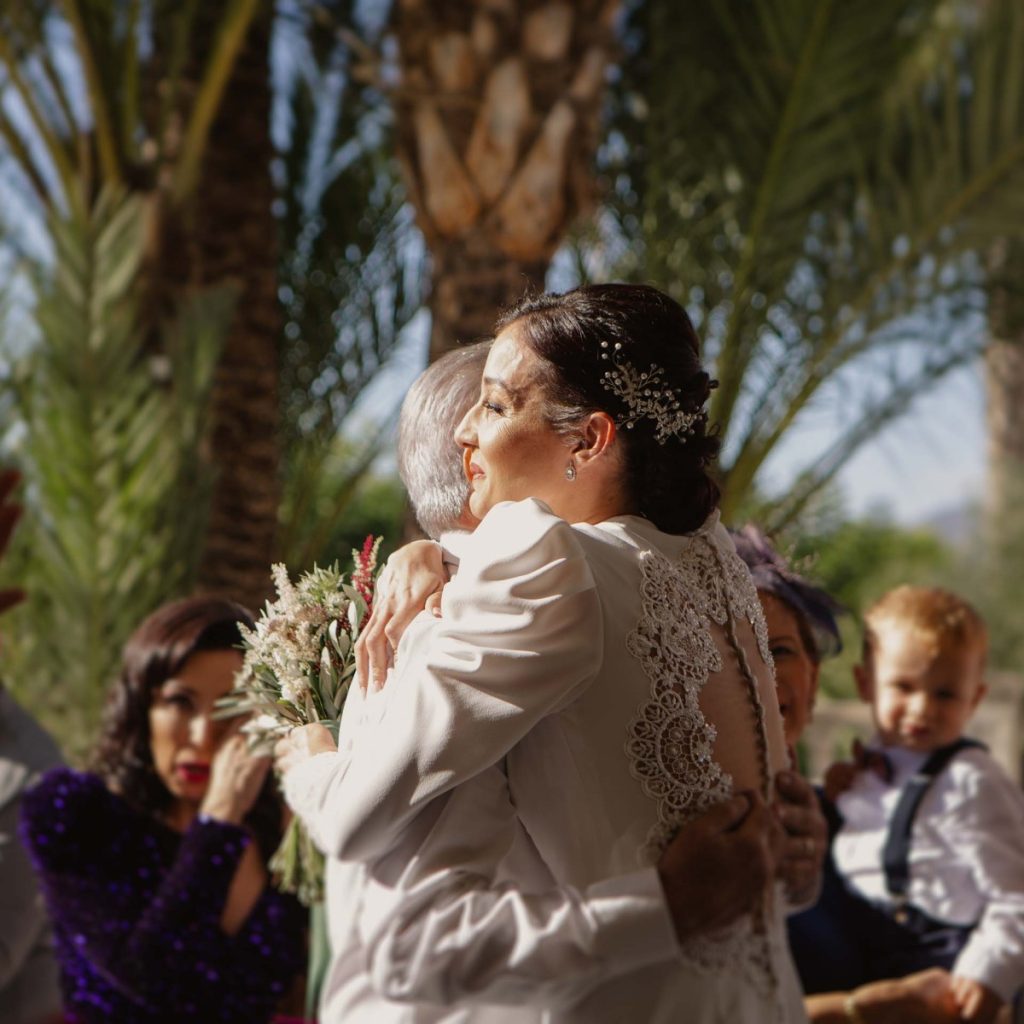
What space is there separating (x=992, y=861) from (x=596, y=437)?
1707 millimetres

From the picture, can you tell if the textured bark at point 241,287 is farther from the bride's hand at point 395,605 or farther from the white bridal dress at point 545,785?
the white bridal dress at point 545,785

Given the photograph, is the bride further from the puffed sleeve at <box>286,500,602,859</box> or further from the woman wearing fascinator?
the woman wearing fascinator

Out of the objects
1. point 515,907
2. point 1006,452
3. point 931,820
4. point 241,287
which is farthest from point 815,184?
point 1006,452

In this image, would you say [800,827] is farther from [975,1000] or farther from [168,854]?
[168,854]

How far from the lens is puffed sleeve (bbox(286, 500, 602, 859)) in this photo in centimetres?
153

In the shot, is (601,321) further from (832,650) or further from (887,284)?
(887,284)

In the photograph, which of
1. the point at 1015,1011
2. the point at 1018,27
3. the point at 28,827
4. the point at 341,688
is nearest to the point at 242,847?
the point at 28,827

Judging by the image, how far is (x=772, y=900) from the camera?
179cm

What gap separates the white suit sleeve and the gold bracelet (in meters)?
1.42

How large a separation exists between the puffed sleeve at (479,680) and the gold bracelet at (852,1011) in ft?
5.19

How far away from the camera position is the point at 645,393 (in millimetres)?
1691

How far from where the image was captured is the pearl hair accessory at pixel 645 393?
1.68 m

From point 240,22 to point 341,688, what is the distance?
3.97m

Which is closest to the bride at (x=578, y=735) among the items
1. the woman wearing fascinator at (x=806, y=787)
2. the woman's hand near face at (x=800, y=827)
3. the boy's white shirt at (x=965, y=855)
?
the woman's hand near face at (x=800, y=827)
